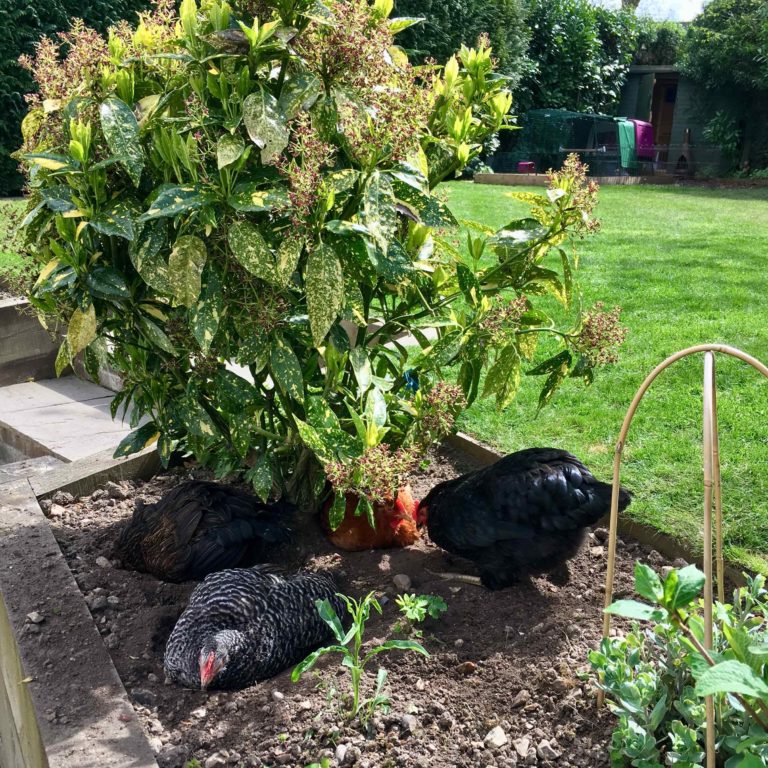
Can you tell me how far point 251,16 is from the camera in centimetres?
225

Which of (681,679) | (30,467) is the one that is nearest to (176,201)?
(681,679)

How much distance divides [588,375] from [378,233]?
3.41 ft

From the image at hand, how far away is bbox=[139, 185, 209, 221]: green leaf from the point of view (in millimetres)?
2057

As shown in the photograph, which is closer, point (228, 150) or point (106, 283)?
point (228, 150)

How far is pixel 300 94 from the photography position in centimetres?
216

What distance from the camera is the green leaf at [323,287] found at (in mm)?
2154

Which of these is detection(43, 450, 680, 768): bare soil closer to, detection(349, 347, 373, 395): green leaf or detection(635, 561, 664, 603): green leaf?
detection(635, 561, 664, 603): green leaf

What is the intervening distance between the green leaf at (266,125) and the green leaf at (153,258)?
1.43 feet

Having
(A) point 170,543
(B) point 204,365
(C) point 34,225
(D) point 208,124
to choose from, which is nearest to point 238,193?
(D) point 208,124

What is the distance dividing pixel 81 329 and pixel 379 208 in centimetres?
99

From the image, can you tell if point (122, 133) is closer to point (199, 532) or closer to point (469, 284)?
point (469, 284)

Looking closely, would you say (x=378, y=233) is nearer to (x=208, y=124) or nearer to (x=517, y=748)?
(x=208, y=124)

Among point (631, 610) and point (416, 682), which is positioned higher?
point (631, 610)

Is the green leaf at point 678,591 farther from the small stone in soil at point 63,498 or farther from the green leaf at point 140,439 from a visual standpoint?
the small stone in soil at point 63,498
